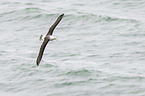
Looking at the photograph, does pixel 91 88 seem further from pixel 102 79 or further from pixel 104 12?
pixel 104 12

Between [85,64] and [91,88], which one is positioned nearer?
[91,88]

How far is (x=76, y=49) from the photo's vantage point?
1403 inches

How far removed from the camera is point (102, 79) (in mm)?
31344

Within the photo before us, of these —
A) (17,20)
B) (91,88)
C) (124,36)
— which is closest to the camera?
(91,88)

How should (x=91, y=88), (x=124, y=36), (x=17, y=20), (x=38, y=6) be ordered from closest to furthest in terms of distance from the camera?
(x=91, y=88)
(x=124, y=36)
(x=17, y=20)
(x=38, y=6)

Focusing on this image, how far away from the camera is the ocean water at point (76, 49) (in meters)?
30.4

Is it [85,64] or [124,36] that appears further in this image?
[124,36]

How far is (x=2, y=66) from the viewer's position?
33.5m

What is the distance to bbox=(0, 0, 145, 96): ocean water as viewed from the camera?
3038 centimetres

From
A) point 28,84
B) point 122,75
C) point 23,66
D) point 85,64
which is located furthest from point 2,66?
point 122,75

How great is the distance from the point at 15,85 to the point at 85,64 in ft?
18.9

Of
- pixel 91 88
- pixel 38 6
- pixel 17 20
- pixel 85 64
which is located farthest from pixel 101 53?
pixel 38 6

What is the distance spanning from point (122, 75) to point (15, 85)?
7.24 metres

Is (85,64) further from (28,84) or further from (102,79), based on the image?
(28,84)
